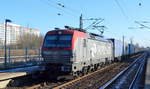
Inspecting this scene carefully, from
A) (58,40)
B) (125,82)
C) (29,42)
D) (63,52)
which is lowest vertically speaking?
(125,82)

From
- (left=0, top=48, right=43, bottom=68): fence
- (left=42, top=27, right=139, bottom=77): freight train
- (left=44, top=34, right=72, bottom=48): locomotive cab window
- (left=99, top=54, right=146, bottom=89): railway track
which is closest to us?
(left=99, top=54, right=146, bottom=89): railway track

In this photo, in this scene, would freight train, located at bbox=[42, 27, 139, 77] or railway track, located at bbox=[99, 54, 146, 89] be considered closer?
railway track, located at bbox=[99, 54, 146, 89]

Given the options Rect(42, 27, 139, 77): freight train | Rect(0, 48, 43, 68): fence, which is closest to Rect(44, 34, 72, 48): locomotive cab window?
Rect(42, 27, 139, 77): freight train

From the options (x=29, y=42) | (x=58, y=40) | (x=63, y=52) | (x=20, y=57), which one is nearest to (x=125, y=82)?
(x=63, y=52)

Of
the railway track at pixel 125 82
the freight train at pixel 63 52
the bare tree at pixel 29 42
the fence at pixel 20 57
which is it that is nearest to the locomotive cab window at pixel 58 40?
the freight train at pixel 63 52

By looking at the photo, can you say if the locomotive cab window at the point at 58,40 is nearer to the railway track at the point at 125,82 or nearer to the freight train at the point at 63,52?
the freight train at the point at 63,52

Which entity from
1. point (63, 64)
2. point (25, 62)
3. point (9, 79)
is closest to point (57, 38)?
point (63, 64)

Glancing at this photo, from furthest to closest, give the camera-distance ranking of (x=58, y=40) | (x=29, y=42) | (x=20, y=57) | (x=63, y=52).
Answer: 1. (x=29, y=42)
2. (x=20, y=57)
3. (x=58, y=40)
4. (x=63, y=52)

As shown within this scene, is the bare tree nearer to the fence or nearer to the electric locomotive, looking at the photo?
the fence

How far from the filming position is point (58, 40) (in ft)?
54.7

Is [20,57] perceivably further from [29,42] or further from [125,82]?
[29,42]

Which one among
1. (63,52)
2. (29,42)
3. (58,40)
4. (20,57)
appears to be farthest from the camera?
(29,42)

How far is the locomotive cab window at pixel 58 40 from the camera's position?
16317 mm

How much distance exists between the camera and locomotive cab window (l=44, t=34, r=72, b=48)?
16317 mm
